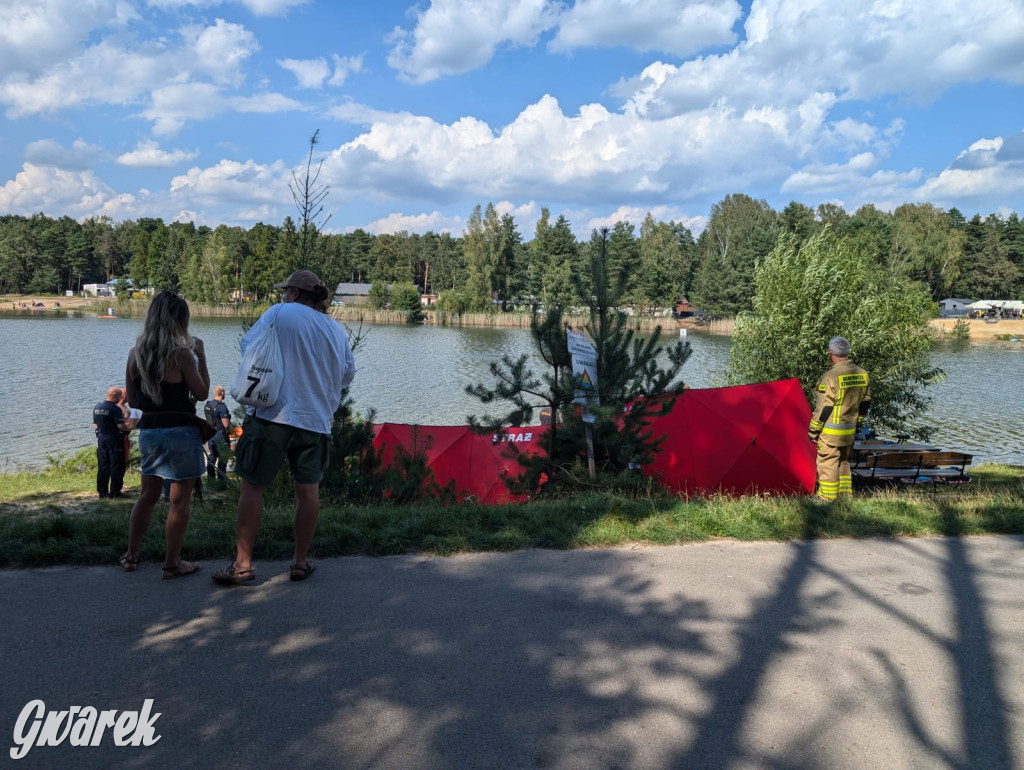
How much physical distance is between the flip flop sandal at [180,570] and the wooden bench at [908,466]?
10.4m

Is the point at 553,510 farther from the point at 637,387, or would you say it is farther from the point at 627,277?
the point at 627,277

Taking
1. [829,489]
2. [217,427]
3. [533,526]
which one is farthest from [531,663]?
[217,427]

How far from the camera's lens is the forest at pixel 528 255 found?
81.0 meters

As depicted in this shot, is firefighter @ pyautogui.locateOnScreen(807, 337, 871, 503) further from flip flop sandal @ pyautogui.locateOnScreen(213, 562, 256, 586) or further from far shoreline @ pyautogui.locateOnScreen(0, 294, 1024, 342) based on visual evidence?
far shoreline @ pyautogui.locateOnScreen(0, 294, 1024, 342)

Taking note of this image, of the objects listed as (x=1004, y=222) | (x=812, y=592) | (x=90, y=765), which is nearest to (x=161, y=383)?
(x=90, y=765)

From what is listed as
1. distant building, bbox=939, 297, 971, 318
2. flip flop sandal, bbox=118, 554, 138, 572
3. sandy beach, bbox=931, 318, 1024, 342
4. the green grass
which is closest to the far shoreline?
sandy beach, bbox=931, 318, 1024, 342

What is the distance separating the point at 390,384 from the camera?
98.0 ft

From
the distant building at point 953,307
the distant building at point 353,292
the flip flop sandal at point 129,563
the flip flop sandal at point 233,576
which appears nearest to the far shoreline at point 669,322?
the distant building at point 953,307

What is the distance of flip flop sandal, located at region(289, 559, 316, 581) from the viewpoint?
4.37 m

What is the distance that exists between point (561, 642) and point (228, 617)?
173cm

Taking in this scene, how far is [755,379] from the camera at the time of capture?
→ 16422 millimetres

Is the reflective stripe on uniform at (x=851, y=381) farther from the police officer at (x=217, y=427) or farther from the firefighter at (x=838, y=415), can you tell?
the police officer at (x=217, y=427)

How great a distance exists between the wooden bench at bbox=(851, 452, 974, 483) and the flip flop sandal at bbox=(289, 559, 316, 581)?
9898mm

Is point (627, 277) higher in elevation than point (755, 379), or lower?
higher
